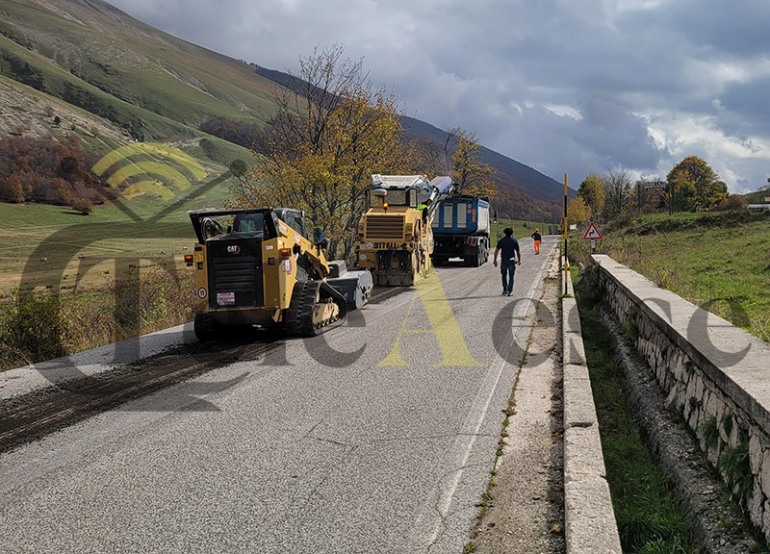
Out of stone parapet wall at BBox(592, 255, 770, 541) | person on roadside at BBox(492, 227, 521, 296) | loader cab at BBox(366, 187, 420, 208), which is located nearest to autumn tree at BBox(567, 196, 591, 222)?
loader cab at BBox(366, 187, 420, 208)

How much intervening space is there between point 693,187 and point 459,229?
59.4 metres

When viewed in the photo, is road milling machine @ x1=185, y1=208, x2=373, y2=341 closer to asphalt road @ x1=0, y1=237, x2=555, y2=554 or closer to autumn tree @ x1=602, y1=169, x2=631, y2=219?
asphalt road @ x1=0, y1=237, x2=555, y2=554

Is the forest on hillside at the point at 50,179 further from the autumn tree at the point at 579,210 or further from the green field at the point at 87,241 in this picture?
the autumn tree at the point at 579,210

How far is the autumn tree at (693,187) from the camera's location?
72594mm

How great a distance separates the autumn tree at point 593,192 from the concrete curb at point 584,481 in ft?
364

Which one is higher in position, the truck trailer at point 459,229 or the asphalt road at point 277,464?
the truck trailer at point 459,229

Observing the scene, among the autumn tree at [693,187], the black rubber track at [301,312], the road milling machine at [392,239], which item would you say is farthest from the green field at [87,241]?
the autumn tree at [693,187]

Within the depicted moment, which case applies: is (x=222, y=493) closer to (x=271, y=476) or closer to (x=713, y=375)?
(x=271, y=476)

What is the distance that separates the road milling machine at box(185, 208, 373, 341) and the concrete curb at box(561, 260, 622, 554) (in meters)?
5.11

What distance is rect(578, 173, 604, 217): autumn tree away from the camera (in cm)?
11498

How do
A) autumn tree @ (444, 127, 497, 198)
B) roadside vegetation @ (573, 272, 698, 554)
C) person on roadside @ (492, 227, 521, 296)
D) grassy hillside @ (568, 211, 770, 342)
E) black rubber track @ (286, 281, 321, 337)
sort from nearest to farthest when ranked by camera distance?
roadside vegetation @ (573, 272, 698, 554) < grassy hillside @ (568, 211, 770, 342) < black rubber track @ (286, 281, 321, 337) < person on roadside @ (492, 227, 521, 296) < autumn tree @ (444, 127, 497, 198)

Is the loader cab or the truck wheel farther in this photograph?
the loader cab

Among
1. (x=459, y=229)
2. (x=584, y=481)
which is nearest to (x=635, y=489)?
(x=584, y=481)

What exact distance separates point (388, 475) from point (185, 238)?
6547cm
